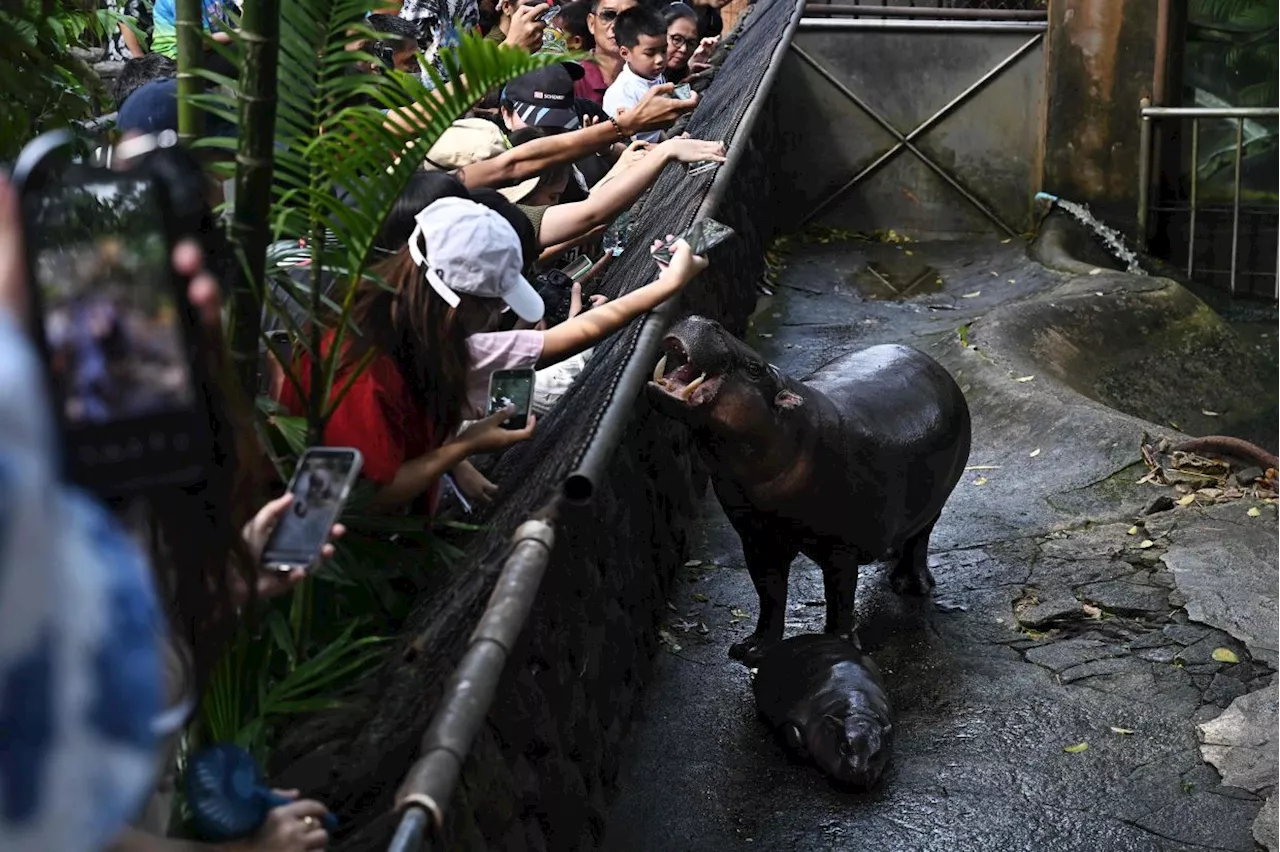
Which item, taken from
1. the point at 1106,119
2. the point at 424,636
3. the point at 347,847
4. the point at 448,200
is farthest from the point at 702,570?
the point at 1106,119

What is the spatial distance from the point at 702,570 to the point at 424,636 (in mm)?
2927

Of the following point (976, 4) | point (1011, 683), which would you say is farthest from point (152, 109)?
point (976, 4)

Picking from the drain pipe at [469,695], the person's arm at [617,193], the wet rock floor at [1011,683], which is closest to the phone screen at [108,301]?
the drain pipe at [469,695]

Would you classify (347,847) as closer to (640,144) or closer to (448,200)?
(448,200)

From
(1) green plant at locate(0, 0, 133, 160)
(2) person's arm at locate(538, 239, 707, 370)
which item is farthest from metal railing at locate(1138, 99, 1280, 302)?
(1) green plant at locate(0, 0, 133, 160)

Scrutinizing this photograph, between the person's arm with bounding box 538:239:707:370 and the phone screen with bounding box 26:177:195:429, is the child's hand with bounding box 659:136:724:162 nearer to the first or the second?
the person's arm with bounding box 538:239:707:370

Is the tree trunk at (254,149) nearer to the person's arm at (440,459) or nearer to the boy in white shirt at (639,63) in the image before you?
the person's arm at (440,459)

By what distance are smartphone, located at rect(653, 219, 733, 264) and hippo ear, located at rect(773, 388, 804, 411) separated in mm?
468

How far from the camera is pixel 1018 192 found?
11.1m

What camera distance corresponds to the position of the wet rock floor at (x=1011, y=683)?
4.02m

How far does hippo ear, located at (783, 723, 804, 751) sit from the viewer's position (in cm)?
426

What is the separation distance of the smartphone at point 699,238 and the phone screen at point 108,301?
3.09 meters

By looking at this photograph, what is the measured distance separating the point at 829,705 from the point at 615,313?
1.20 meters

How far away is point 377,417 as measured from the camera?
330 cm
